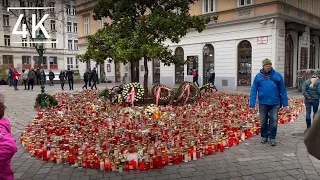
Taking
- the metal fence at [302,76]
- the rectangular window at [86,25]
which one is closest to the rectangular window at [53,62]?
the rectangular window at [86,25]

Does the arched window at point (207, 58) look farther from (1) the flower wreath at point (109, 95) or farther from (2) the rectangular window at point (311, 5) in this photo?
(1) the flower wreath at point (109, 95)

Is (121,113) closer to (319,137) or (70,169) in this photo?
(70,169)

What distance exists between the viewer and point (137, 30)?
Answer: 11.5m

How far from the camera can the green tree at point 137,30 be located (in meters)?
10.8

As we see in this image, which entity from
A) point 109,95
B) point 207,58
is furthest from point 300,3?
point 109,95

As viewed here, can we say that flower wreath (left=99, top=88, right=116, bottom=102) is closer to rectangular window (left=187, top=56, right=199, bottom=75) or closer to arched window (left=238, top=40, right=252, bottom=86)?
arched window (left=238, top=40, right=252, bottom=86)

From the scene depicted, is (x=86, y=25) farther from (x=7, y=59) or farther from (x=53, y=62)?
(x=53, y=62)

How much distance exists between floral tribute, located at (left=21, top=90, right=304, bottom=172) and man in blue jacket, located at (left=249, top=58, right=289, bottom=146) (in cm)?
70

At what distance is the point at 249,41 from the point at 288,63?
A: 3719 mm

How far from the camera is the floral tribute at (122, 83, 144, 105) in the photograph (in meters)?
11.1

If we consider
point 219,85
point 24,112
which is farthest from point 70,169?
point 219,85

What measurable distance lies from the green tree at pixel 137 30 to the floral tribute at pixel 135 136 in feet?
8.77

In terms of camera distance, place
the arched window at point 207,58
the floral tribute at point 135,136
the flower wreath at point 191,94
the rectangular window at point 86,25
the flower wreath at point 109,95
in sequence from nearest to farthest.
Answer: the floral tribute at point 135,136 → the flower wreath at point 191,94 → the flower wreath at point 109,95 → the arched window at point 207,58 → the rectangular window at point 86,25

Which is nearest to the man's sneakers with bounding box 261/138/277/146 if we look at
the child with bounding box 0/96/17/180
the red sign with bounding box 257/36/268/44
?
the child with bounding box 0/96/17/180
